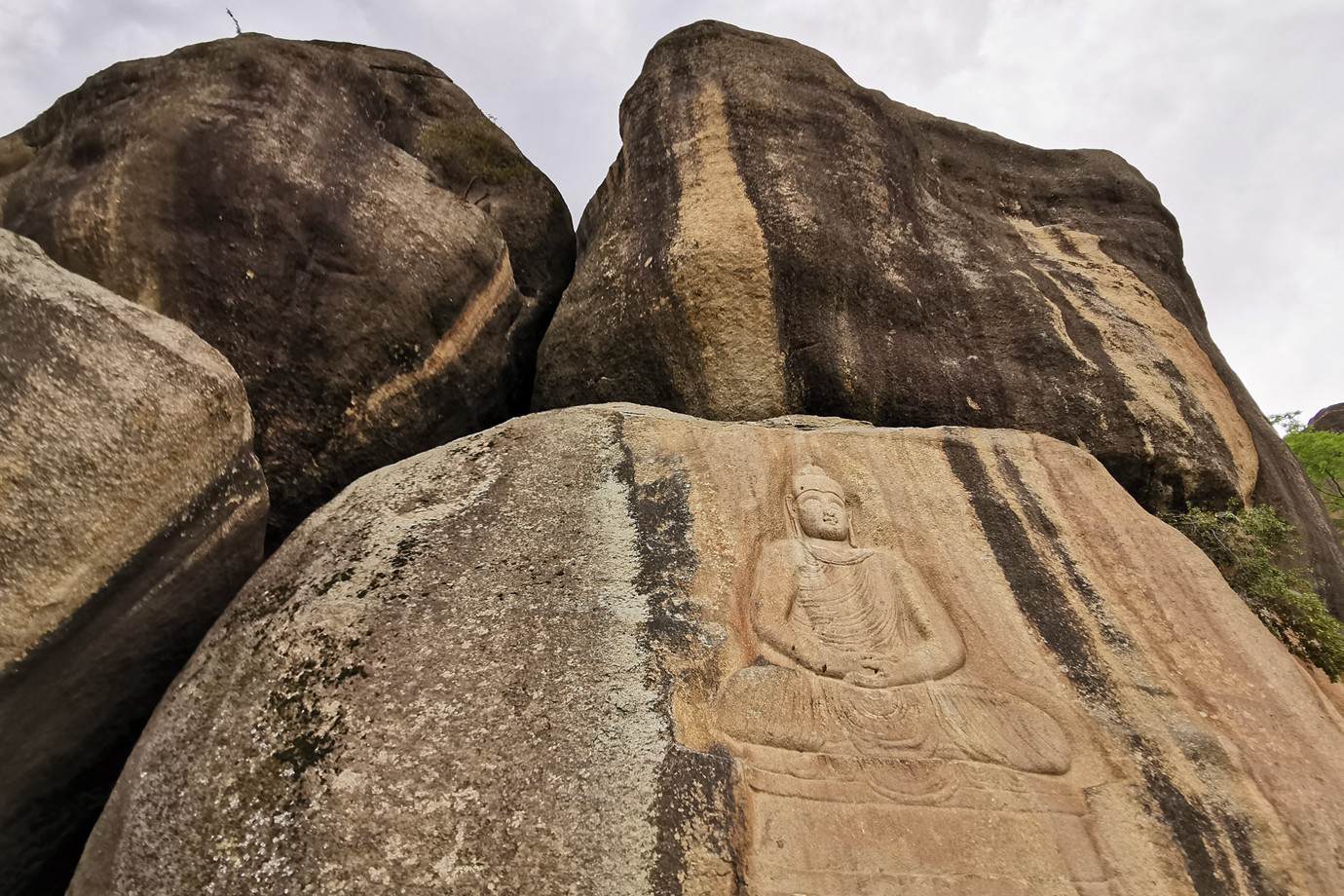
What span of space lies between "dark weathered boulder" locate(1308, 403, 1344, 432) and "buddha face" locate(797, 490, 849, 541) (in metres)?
21.4

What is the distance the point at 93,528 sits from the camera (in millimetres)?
3582

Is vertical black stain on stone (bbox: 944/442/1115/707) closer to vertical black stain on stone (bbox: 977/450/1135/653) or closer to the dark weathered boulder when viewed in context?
vertical black stain on stone (bbox: 977/450/1135/653)

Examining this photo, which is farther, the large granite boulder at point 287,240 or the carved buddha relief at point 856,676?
the large granite boulder at point 287,240

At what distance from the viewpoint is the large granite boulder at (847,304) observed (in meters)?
6.44

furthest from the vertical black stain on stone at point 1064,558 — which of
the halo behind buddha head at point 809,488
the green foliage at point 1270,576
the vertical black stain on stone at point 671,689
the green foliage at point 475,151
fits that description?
the green foliage at point 475,151

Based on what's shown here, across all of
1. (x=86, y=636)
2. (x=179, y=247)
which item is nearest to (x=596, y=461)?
(x=86, y=636)

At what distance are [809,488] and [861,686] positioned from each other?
139 cm

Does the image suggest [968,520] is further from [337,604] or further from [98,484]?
[98,484]

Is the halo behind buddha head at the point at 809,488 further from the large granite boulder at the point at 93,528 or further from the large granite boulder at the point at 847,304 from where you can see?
the large granite boulder at the point at 93,528

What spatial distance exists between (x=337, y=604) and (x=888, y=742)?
107 inches

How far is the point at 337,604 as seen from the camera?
404 cm

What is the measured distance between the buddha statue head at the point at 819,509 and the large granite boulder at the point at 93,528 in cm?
314

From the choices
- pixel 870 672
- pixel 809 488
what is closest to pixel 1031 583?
pixel 870 672

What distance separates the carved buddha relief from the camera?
3832 mm
